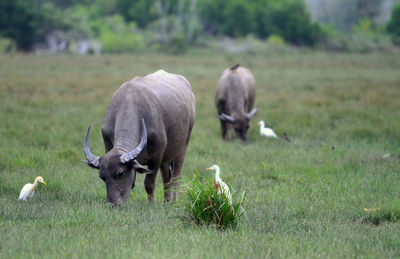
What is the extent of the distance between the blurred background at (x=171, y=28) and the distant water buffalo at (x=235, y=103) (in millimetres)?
43029

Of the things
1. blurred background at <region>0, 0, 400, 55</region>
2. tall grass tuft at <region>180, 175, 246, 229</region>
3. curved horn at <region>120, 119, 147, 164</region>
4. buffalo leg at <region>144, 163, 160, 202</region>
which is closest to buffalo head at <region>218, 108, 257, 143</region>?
buffalo leg at <region>144, 163, 160, 202</region>

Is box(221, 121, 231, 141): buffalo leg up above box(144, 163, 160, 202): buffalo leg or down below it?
below

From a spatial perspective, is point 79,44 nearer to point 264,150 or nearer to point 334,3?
point 264,150

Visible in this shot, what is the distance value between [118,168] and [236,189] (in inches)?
79.0

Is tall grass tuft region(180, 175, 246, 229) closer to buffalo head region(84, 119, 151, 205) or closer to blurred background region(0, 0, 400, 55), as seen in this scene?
buffalo head region(84, 119, 151, 205)

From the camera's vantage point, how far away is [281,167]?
8.64 m

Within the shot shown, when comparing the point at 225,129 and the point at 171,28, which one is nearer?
the point at 225,129

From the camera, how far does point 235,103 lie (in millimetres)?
12539

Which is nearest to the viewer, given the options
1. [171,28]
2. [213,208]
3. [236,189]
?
[213,208]

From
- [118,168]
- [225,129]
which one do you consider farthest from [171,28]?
[118,168]

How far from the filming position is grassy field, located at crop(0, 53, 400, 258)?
15.8 feet

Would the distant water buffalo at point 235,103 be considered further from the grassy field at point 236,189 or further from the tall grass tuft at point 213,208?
the tall grass tuft at point 213,208

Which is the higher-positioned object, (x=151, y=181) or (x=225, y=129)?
(x=151, y=181)

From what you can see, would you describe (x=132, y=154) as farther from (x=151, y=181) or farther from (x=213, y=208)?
(x=213, y=208)
